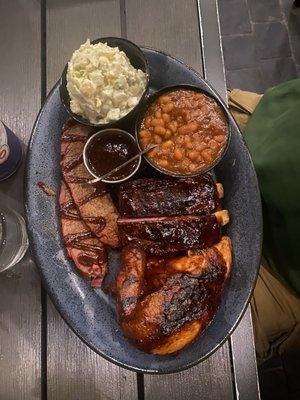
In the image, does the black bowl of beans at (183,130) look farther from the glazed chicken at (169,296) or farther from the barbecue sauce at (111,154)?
the glazed chicken at (169,296)

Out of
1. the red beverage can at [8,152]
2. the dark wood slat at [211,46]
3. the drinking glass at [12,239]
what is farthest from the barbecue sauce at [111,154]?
the dark wood slat at [211,46]

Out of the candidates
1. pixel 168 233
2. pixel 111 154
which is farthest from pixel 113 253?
pixel 111 154

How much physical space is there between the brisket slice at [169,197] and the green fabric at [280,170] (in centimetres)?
36

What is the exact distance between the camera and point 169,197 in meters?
2.28

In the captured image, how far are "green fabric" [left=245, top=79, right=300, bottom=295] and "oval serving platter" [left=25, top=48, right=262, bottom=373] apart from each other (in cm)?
14

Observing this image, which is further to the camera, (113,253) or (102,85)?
(113,253)

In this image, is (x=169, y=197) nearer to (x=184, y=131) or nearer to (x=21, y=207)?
(x=184, y=131)

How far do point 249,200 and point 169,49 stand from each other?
100 cm

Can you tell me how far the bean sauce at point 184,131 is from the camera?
2.25 metres

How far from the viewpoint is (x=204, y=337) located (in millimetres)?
2217

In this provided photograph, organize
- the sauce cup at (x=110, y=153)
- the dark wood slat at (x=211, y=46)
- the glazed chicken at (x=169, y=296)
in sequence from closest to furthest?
1. the glazed chicken at (x=169, y=296)
2. the sauce cup at (x=110, y=153)
3. the dark wood slat at (x=211, y=46)

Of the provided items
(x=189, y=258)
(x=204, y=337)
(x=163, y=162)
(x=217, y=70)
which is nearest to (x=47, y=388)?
(x=204, y=337)

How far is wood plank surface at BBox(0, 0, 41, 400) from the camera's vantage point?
→ 2312 millimetres

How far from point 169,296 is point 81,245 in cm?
52
